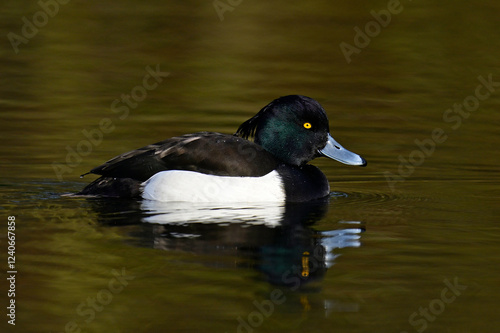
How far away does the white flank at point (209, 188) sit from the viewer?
28.3 feet

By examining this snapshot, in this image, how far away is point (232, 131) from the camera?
1222 cm

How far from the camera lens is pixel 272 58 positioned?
17.2 m

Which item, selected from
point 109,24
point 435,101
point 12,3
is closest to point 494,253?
point 435,101

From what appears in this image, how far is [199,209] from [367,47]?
1007 centimetres

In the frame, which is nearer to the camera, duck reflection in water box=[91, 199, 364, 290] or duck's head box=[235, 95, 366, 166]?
duck reflection in water box=[91, 199, 364, 290]

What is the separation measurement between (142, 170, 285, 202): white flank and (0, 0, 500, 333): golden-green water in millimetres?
178

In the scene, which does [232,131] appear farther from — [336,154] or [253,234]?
[253,234]

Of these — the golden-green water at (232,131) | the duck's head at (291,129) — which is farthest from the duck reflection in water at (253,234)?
the duck's head at (291,129)

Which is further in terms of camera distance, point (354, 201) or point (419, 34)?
point (419, 34)

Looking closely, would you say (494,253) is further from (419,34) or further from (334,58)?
(419,34)

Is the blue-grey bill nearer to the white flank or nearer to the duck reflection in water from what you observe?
the duck reflection in water

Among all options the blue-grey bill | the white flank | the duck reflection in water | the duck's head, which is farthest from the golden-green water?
the duck's head

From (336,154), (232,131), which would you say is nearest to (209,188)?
(336,154)

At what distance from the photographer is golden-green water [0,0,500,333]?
6.15 meters
